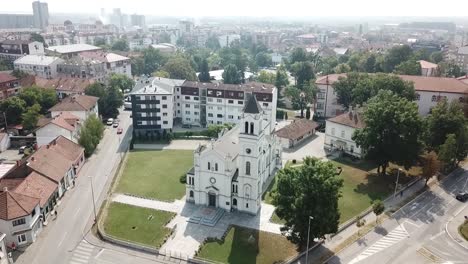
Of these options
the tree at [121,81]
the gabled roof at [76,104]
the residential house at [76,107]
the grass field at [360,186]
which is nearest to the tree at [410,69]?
the grass field at [360,186]

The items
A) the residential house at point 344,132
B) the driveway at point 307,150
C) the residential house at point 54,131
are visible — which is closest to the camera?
the residential house at point 54,131

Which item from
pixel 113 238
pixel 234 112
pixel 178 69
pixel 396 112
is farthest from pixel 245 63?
pixel 113 238

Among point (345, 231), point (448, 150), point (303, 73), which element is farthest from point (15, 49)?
point (448, 150)

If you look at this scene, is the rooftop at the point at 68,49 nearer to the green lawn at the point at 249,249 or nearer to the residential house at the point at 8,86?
the residential house at the point at 8,86

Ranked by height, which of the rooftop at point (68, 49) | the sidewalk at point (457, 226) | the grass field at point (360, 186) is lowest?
the sidewalk at point (457, 226)

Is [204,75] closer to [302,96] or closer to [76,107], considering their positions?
[302,96]

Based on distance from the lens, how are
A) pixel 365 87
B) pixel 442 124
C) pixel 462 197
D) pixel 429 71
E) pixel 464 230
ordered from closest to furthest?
pixel 464 230, pixel 462 197, pixel 442 124, pixel 365 87, pixel 429 71

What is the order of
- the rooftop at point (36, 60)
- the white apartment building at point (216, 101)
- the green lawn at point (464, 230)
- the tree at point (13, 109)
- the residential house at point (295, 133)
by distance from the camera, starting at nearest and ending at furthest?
the green lawn at point (464, 230) → the residential house at point (295, 133) → the tree at point (13, 109) → the white apartment building at point (216, 101) → the rooftop at point (36, 60)

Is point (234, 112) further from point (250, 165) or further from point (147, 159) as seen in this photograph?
point (250, 165)
